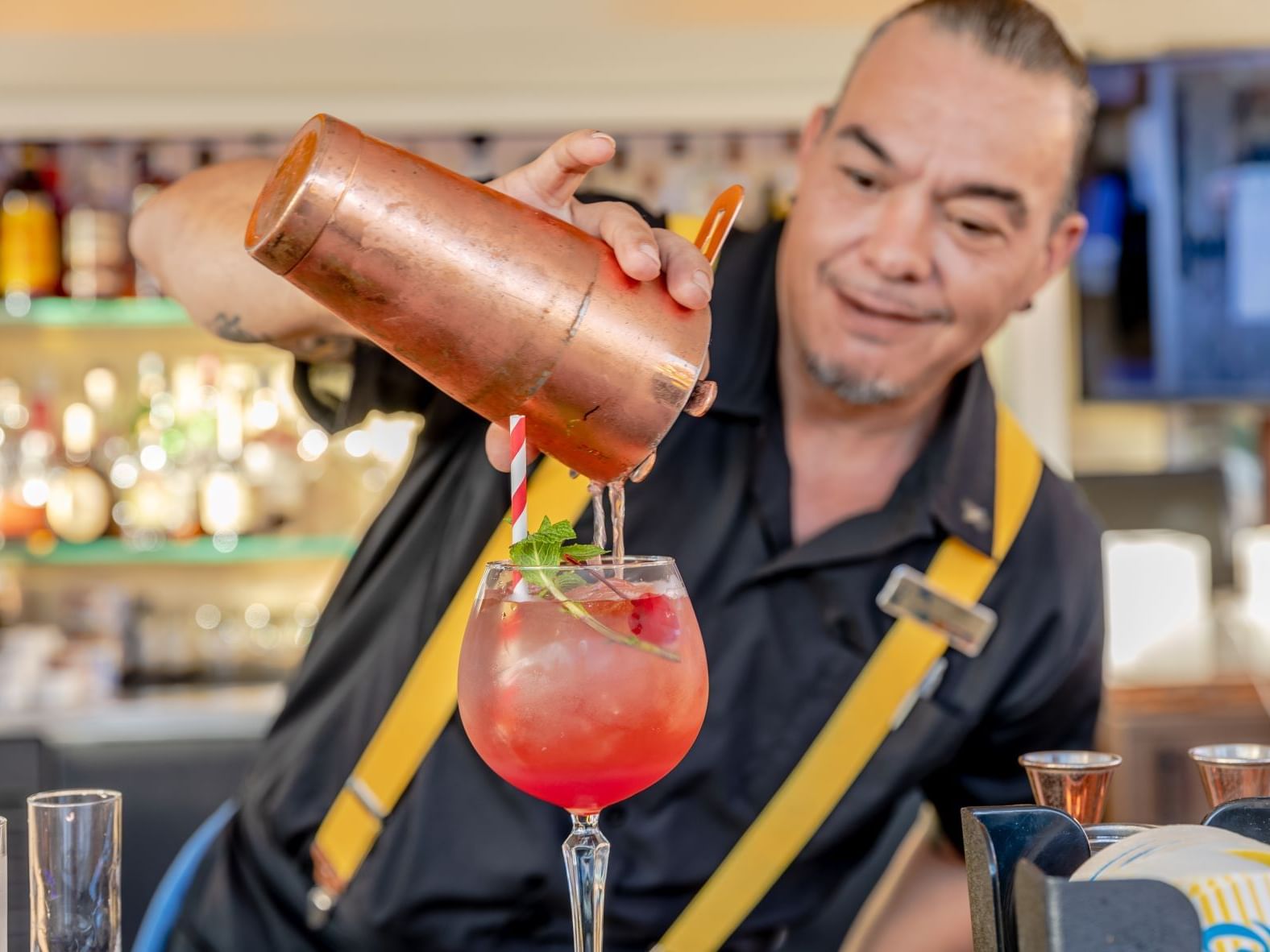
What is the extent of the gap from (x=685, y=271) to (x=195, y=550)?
2.61 meters

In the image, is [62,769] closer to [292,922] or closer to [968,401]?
[292,922]

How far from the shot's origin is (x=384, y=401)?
1.58m

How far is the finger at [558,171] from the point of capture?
3.24 feet

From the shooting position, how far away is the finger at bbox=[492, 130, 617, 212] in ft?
3.24

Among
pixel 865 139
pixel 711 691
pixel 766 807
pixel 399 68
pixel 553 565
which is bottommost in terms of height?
pixel 766 807

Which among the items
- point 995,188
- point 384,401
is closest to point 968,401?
point 995,188

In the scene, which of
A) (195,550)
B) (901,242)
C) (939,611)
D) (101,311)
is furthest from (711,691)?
(101,311)

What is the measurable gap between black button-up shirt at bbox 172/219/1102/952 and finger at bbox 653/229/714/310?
25.9 inches

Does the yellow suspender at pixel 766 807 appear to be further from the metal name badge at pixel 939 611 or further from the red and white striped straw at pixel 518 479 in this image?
the red and white striped straw at pixel 518 479

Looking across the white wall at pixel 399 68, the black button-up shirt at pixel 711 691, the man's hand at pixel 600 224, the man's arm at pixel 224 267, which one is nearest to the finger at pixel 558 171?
the man's hand at pixel 600 224

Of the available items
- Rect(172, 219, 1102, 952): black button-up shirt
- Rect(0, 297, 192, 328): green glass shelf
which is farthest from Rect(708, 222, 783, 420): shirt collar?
Rect(0, 297, 192, 328): green glass shelf

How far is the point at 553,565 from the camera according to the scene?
88 centimetres

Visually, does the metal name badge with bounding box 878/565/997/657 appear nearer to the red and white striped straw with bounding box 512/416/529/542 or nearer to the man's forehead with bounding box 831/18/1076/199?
the man's forehead with bounding box 831/18/1076/199

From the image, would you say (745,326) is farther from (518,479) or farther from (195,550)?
(195,550)
